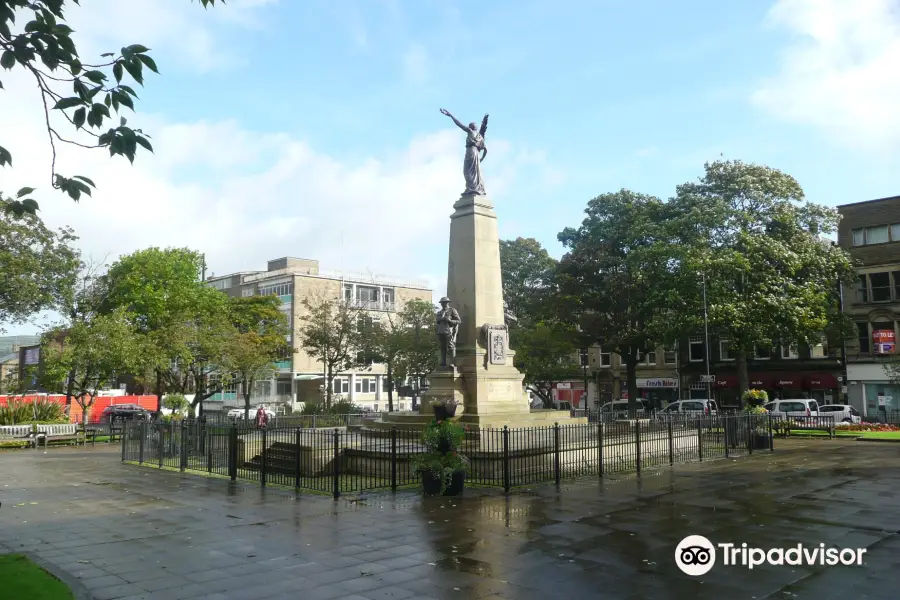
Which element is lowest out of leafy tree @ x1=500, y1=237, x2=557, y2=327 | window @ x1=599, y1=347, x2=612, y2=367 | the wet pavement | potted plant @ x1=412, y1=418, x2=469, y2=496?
the wet pavement

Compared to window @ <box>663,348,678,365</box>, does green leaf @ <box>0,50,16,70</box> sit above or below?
above

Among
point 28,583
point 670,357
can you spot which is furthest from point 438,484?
point 670,357

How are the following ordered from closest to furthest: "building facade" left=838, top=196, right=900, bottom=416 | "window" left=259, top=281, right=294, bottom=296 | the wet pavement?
1. the wet pavement
2. "building facade" left=838, top=196, right=900, bottom=416
3. "window" left=259, top=281, right=294, bottom=296

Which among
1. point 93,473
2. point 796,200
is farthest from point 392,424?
point 796,200

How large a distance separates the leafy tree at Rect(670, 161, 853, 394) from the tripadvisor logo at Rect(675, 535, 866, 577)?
29.4 metres

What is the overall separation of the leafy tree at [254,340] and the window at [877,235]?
129ft

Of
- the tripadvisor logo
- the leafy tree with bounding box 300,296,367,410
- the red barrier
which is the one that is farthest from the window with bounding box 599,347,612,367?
the tripadvisor logo

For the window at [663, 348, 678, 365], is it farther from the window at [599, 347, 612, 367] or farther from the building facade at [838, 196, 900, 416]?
the building facade at [838, 196, 900, 416]

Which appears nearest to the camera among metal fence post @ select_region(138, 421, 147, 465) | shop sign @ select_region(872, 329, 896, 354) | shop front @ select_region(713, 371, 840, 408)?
metal fence post @ select_region(138, 421, 147, 465)

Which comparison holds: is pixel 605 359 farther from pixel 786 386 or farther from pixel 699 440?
pixel 699 440

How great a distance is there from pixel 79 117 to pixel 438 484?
32.1ft

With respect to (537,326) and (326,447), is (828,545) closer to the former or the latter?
(326,447)

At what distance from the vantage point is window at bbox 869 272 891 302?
44812 mm

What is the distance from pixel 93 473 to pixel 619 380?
163 feet
